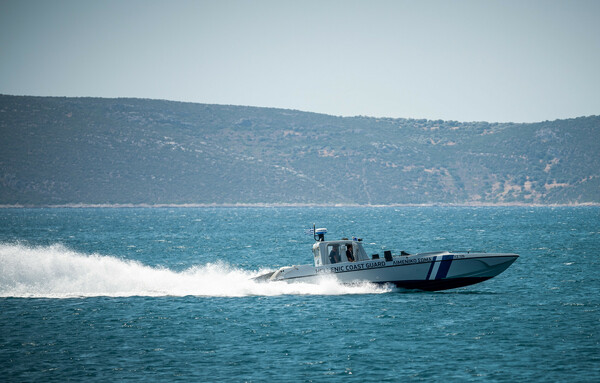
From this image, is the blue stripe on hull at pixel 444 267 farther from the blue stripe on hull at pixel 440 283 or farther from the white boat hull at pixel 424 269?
the blue stripe on hull at pixel 440 283

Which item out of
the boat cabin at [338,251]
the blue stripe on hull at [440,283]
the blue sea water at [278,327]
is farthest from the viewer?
the blue stripe on hull at [440,283]

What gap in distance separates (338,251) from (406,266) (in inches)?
122

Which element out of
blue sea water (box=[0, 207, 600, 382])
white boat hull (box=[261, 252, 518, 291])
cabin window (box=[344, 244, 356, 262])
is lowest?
blue sea water (box=[0, 207, 600, 382])

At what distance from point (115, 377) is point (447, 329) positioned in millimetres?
12557

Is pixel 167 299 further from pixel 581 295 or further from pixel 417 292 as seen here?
pixel 581 295

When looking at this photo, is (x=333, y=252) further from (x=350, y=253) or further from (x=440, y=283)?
(x=440, y=283)

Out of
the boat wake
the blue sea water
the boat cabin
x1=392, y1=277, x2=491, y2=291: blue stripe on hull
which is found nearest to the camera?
the blue sea water

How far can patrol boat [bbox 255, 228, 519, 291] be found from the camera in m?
35.7

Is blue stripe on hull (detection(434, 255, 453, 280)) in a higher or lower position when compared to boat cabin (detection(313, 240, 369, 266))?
lower

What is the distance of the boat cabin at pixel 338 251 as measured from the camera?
36000mm

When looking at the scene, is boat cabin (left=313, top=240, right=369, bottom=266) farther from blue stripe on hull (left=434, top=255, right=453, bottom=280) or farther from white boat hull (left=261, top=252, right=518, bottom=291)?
blue stripe on hull (left=434, top=255, right=453, bottom=280)

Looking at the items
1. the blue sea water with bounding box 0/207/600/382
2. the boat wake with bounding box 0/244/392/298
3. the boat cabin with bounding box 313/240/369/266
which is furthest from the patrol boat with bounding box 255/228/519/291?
the boat wake with bounding box 0/244/392/298

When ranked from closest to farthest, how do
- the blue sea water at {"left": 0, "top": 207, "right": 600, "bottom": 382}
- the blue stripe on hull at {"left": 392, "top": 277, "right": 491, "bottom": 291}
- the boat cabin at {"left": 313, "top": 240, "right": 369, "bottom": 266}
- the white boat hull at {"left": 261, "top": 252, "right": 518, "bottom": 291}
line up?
the blue sea water at {"left": 0, "top": 207, "right": 600, "bottom": 382} < the white boat hull at {"left": 261, "top": 252, "right": 518, "bottom": 291} < the boat cabin at {"left": 313, "top": 240, "right": 369, "bottom": 266} < the blue stripe on hull at {"left": 392, "top": 277, "right": 491, "bottom": 291}

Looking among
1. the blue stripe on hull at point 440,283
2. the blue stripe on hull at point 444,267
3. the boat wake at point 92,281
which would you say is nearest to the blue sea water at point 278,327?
the boat wake at point 92,281
